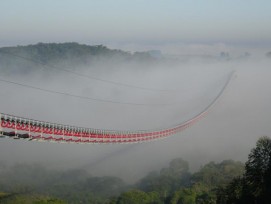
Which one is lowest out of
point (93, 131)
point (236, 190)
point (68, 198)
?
point (68, 198)

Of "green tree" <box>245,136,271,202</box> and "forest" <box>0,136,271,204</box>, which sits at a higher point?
"green tree" <box>245,136,271,202</box>

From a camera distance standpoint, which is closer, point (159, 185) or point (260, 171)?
point (260, 171)

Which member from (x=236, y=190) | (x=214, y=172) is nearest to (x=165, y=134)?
(x=214, y=172)

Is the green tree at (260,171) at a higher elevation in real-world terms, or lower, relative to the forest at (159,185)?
higher

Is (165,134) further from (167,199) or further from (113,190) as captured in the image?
(113,190)

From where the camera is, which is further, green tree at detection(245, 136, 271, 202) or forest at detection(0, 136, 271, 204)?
forest at detection(0, 136, 271, 204)

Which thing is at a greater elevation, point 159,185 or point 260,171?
point 260,171

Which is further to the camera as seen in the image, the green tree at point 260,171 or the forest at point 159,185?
the forest at point 159,185

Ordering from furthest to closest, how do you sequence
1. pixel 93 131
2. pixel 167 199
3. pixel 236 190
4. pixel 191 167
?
1. pixel 191 167
2. pixel 167 199
3. pixel 93 131
4. pixel 236 190
